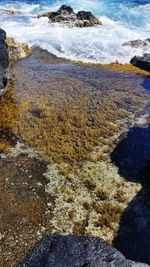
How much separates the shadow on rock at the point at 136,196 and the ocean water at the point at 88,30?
1455 cm

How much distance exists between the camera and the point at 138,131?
22.9 metres

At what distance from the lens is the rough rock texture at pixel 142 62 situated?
32.4m

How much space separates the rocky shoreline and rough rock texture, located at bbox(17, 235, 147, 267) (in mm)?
232

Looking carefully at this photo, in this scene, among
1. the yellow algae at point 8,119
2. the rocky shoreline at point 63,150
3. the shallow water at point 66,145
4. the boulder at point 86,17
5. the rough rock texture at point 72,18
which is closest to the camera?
the rocky shoreline at point 63,150

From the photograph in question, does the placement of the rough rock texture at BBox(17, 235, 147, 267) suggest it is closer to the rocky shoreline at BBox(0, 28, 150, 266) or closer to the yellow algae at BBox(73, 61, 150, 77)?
the rocky shoreline at BBox(0, 28, 150, 266)

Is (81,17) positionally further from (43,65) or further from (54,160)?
(54,160)

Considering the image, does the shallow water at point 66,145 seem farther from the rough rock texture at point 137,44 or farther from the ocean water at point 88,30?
the rough rock texture at point 137,44

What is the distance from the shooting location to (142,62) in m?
32.6

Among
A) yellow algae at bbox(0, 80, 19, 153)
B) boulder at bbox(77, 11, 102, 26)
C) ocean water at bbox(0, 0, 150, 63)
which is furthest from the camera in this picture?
boulder at bbox(77, 11, 102, 26)

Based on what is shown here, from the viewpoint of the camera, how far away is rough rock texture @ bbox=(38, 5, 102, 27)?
149ft

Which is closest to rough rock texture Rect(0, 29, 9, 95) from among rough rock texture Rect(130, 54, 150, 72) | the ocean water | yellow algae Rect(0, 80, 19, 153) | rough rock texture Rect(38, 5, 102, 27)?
yellow algae Rect(0, 80, 19, 153)

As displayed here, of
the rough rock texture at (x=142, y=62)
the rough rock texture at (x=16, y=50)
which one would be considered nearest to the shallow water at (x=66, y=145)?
the rough rock texture at (x=16, y=50)

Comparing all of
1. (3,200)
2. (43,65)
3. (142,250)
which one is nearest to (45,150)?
(3,200)

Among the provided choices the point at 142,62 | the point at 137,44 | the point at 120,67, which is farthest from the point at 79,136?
the point at 137,44
